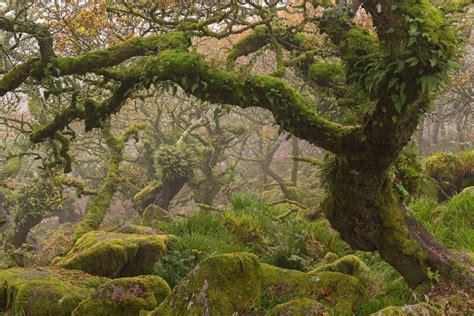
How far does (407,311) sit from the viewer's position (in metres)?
5.25

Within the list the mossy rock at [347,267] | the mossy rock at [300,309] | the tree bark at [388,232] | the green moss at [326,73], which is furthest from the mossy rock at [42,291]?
the green moss at [326,73]

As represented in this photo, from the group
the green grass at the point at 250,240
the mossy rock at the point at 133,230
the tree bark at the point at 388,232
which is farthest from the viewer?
the mossy rock at the point at 133,230

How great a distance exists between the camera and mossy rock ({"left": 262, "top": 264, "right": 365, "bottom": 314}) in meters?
6.51

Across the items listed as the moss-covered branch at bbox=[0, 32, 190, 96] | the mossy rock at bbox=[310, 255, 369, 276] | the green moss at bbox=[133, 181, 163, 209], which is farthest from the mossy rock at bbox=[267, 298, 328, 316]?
the green moss at bbox=[133, 181, 163, 209]

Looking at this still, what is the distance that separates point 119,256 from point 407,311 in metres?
5.25

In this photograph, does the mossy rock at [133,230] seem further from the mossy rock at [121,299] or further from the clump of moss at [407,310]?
the clump of moss at [407,310]

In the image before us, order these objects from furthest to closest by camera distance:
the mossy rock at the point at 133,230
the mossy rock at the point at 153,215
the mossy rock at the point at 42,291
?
the mossy rock at the point at 153,215 → the mossy rock at the point at 133,230 → the mossy rock at the point at 42,291

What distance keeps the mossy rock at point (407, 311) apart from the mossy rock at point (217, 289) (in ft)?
5.43

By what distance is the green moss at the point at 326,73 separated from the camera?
8.86 meters

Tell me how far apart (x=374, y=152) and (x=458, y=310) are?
2490 mm

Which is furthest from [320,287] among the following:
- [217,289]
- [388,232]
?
[217,289]

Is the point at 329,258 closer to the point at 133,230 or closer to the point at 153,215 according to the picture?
the point at 133,230

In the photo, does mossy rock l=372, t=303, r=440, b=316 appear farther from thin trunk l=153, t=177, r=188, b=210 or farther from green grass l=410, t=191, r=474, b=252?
thin trunk l=153, t=177, r=188, b=210

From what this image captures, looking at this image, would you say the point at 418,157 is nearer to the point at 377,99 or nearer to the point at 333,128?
the point at 333,128
